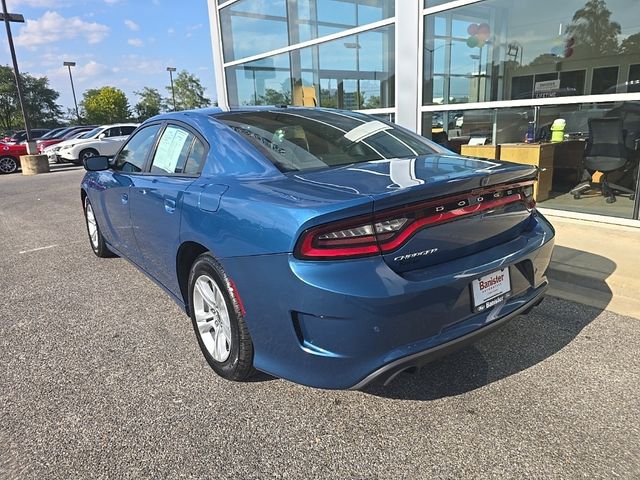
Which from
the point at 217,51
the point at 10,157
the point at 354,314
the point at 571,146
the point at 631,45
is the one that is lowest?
the point at 10,157

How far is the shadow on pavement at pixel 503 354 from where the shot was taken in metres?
2.45

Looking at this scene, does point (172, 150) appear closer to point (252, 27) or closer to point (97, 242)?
point (97, 242)

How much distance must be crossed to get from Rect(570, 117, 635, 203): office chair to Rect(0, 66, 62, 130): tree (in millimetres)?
62742

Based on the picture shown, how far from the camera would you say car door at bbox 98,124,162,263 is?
143 inches

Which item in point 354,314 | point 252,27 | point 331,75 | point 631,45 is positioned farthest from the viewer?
point 252,27

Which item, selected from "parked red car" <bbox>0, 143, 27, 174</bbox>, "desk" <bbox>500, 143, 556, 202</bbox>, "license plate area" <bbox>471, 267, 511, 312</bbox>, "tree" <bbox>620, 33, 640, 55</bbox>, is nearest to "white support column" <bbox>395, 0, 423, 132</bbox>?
"desk" <bbox>500, 143, 556, 202</bbox>

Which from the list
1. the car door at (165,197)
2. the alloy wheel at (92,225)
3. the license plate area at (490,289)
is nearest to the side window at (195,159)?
the car door at (165,197)

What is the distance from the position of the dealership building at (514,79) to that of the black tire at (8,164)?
49.0 ft

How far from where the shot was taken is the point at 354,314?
186 cm

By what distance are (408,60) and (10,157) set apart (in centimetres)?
1719

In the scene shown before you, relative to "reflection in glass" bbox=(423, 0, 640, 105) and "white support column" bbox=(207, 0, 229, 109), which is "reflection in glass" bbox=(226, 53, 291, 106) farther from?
"reflection in glass" bbox=(423, 0, 640, 105)

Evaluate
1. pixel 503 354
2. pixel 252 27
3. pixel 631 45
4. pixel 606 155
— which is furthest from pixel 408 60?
pixel 503 354

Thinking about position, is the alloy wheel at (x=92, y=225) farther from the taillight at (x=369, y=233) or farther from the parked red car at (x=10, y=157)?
the parked red car at (x=10, y=157)

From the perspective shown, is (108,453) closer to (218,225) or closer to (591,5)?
(218,225)
